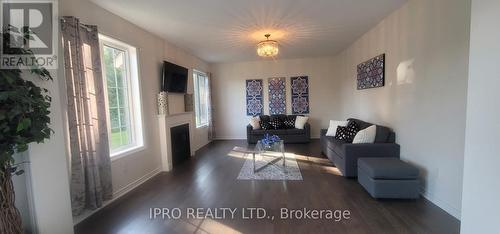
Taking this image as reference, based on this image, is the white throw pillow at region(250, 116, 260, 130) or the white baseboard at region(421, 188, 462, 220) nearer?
the white baseboard at region(421, 188, 462, 220)

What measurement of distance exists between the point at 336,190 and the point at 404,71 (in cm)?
192

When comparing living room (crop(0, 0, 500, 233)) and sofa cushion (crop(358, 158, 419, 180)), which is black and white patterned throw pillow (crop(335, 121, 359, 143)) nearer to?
living room (crop(0, 0, 500, 233))

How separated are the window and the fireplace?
35.6 inches

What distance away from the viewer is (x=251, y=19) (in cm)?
355

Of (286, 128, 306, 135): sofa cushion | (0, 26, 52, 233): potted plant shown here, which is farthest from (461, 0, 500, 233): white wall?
(286, 128, 306, 135): sofa cushion

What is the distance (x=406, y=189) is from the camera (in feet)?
9.07

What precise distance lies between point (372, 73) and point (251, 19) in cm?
249

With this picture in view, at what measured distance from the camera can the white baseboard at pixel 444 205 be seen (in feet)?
7.70

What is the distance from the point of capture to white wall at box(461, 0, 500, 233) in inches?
49.9

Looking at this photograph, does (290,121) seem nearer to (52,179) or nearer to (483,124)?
(483,124)

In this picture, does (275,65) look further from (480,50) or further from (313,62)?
(480,50)

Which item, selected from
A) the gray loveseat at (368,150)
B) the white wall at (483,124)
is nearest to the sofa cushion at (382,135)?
the gray loveseat at (368,150)

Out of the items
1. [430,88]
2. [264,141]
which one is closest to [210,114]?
[264,141]

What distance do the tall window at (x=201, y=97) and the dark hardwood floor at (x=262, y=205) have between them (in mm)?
2701
